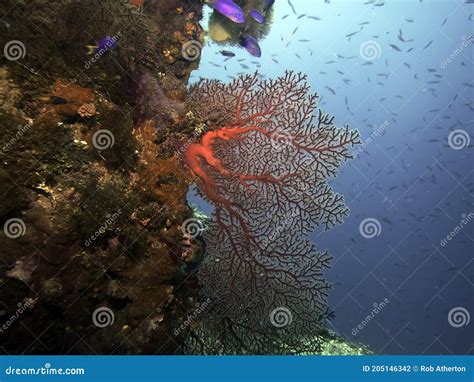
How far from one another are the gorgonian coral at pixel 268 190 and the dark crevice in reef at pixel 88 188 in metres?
0.46

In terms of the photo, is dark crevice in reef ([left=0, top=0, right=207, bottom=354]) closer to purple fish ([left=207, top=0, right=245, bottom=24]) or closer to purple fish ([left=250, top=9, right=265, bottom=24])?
purple fish ([left=207, top=0, right=245, bottom=24])

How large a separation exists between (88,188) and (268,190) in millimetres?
2506

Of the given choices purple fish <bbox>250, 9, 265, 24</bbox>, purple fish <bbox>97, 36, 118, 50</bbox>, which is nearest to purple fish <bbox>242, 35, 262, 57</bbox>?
purple fish <bbox>250, 9, 265, 24</bbox>

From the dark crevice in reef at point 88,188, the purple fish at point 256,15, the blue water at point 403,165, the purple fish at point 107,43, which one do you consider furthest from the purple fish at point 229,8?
the blue water at point 403,165

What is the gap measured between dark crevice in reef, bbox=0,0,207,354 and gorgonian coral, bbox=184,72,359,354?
460mm

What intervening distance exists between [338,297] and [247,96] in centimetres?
7287

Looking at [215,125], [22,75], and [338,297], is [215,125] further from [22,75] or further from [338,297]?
[338,297]

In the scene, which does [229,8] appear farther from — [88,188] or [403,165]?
[403,165]

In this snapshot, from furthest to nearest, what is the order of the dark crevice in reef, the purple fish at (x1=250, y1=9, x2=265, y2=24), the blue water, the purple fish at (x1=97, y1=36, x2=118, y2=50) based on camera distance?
the blue water, the purple fish at (x1=250, y1=9, x2=265, y2=24), the purple fish at (x1=97, y1=36, x2=118, y2=50), the dark crevice in reef

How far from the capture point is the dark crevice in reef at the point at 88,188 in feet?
10.9

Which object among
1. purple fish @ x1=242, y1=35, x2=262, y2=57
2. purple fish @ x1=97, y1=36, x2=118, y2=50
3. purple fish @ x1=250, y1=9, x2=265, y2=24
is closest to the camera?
purple fish @ x1=97, y1=36, x2=118, y2=50

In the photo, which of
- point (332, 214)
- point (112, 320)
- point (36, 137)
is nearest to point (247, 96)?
point (332, 214)

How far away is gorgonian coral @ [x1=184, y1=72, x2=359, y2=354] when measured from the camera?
189 inches

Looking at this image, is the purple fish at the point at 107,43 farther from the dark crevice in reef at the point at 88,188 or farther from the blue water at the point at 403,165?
the blue water at the point at 403,165
